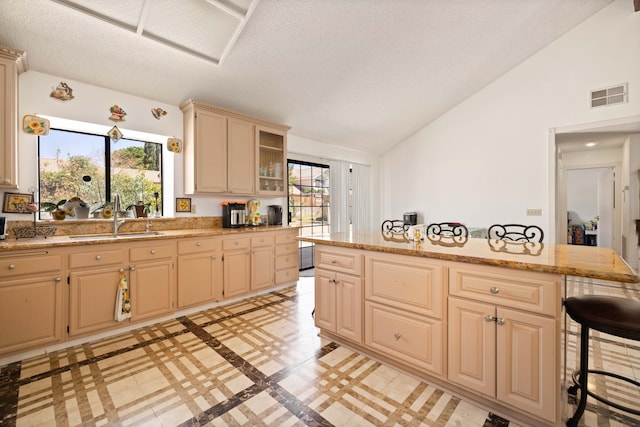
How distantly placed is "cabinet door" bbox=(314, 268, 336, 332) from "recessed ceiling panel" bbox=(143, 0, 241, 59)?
2368mm

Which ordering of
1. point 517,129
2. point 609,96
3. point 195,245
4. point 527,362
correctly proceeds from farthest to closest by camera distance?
1. point 517,129
2. point 609,96
3. point 195,245
4. point 527,362

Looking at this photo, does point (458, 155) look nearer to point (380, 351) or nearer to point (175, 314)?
point (380, 351)

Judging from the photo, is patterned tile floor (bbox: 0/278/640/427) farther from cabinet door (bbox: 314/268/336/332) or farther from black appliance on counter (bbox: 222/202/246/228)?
black appliance on counter (bbox: 222/202/246/228)

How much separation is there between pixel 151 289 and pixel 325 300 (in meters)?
1.72

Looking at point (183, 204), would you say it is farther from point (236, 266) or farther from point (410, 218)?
point (410, 218)

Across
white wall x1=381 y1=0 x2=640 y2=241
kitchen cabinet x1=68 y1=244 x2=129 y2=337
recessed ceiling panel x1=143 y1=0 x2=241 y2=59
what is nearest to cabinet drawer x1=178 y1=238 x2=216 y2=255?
kitchen cabinet x1=68 y1=244 x2=129 y2=337

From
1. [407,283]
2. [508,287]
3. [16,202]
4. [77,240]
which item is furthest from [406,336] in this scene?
[16,202]

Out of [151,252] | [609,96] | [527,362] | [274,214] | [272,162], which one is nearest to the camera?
[527,362]

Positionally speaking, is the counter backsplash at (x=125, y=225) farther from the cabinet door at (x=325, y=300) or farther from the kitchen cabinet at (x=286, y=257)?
the cabinet door at (x=325, y=300)

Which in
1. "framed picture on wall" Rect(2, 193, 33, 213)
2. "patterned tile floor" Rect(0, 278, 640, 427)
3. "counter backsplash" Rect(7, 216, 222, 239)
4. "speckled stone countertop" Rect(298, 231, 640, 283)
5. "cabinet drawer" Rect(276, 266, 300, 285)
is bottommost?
"patterned tile floor" Rect(0, 278, 640, 427)

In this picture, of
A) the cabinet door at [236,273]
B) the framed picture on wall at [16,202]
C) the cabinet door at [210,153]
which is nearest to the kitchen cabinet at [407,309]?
the cabinet door at [236,273]

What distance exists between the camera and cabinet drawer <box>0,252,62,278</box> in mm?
2107

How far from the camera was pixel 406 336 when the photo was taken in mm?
1938

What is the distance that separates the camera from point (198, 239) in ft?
10.4
